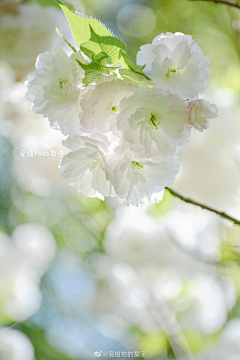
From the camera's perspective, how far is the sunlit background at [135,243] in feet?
2.62

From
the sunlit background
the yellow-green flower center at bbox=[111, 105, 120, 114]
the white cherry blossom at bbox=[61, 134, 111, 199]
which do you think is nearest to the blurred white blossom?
the sunlit background

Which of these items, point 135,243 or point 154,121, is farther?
point 135,243

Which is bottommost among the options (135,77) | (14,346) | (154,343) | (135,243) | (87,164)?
(14,346)

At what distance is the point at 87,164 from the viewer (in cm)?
29

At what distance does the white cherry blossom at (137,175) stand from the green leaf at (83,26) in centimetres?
14

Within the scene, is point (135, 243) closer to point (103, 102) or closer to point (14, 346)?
point (14, 346)

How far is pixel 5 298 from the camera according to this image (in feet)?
2.96

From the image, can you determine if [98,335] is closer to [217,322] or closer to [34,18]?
[217,322]

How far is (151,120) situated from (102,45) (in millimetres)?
105

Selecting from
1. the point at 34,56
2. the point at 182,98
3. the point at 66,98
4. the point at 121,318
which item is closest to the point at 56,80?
the point at 66,98

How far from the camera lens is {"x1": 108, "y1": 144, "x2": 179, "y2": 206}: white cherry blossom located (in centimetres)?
26

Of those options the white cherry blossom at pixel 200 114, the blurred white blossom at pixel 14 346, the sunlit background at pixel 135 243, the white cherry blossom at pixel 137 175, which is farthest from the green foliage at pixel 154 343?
the white cherry blossom at pixel 200 114

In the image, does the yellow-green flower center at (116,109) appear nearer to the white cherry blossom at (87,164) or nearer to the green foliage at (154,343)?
the white cherry blossom at (87,164)

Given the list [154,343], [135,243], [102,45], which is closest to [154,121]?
[102,45]
